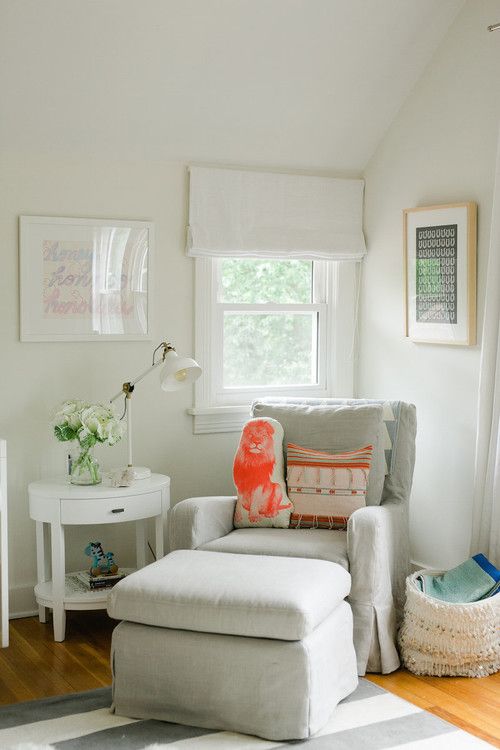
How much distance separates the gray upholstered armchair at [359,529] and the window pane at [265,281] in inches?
22.7

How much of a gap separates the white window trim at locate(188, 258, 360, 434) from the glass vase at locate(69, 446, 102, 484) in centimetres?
64

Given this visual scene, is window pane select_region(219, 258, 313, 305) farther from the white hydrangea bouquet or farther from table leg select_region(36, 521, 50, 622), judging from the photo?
table leg select_region(36, 521, 50, 622)

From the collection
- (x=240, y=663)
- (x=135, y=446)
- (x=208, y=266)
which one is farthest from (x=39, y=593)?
(x=208, y=266)

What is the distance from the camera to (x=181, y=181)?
4.15 m

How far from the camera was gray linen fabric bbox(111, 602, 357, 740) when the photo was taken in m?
2.73

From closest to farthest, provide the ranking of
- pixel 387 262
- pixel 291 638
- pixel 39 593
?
pixel 291 638, pixel 39 593, pixel 387 262

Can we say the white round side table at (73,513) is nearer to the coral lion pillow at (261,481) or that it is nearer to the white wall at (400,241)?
the coral lion pillow at (261,481)

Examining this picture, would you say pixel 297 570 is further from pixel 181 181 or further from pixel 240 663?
pixel 181 181

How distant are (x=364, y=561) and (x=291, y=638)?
60cm

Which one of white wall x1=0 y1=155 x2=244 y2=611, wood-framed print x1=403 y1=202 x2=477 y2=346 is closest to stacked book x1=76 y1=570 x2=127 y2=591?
white wall x1=0 y1=155 x2=244 y2=611

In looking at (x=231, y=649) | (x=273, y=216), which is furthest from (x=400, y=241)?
(x=231, y=649)

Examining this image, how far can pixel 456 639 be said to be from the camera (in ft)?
10.6

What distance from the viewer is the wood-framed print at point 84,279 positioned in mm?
3820

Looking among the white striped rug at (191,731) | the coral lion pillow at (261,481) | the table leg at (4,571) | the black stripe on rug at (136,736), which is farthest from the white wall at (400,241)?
the table leg at (4,571)
